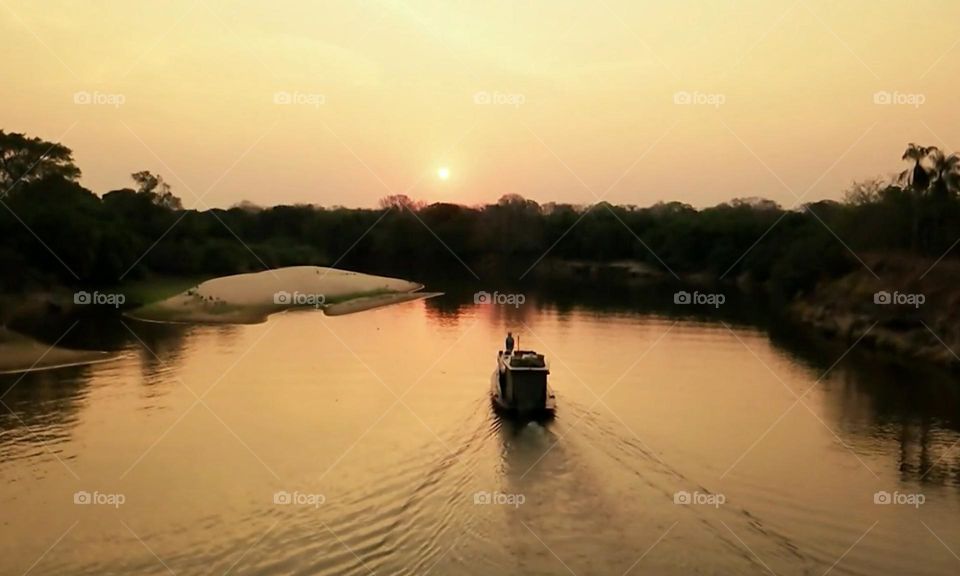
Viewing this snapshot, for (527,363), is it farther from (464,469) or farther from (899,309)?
(899,309)

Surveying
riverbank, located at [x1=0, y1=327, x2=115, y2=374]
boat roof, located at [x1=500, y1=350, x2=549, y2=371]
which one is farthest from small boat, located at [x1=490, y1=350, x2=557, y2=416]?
riverbank, located at [x1=0, y1=327, x2=115, y2=374]

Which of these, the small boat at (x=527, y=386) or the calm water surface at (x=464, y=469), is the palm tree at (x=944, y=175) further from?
the small boat at (x=527, y=386)

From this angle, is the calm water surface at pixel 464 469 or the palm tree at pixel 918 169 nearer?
the calm water surface at pixel 464 469

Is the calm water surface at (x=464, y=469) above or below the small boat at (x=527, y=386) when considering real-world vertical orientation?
below

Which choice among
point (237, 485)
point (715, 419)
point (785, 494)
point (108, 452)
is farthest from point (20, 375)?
point (785, 494)

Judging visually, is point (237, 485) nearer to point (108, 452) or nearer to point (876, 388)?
point (108, 452)

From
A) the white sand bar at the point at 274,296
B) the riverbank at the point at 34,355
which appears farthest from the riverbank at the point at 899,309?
the riverbank at the point at 34,355

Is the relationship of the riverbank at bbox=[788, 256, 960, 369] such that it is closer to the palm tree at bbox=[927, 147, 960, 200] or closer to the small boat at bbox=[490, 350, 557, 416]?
the palm tree at bbox=[927, 147, 960, 200]

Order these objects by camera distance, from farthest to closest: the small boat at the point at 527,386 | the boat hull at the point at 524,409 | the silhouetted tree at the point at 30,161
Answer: the silhouetted tree at the point at 30,161 < the boat hull at the point at 524,409 < the small boat at the point at 527,386
